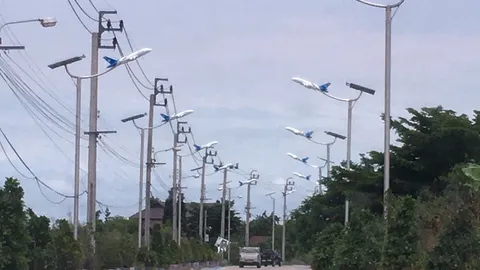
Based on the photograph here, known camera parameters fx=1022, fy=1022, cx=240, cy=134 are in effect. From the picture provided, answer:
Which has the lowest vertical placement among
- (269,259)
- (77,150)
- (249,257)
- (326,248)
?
(269,259)

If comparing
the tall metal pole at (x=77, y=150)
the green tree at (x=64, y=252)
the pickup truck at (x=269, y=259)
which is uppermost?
the tall metal pole at (x=77, y=150)

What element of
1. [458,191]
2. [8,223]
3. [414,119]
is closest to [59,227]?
[8,223]

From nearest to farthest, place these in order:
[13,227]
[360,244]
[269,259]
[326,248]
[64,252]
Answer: [13,227] < [64,252] < [360,244] < [326,248] < [269,259]

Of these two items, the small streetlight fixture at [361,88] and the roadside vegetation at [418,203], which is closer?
the roadside vegetation at [418,203]

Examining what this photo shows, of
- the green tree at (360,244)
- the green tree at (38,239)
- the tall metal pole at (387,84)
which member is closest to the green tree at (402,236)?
the green tree at (360,244)

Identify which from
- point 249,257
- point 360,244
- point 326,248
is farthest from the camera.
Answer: point 249,257

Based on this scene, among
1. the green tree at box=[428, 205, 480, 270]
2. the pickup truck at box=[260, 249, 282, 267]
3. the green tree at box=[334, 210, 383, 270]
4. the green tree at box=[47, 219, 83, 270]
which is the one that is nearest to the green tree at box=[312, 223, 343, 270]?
the green tree at box=[334, 210, 383, 270]

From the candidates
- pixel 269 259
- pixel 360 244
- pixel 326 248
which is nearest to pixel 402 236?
pixel 360 244

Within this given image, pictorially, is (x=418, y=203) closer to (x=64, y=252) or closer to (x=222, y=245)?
(x=64, y=252)

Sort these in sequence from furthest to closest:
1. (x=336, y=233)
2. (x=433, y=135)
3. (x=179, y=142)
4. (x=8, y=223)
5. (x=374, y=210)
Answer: (x=179, y=142)
(x=336, y=233)
(x=374, y=210)
(x=433, y=135)
(x=8, y=223)

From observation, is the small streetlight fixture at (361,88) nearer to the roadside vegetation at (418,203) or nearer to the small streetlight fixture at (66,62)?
the roadside vegetation at (418,203)

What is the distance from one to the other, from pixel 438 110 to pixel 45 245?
1444 cm

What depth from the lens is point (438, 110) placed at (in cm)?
3612

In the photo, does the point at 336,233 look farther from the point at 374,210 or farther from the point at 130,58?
the point at 130,58
